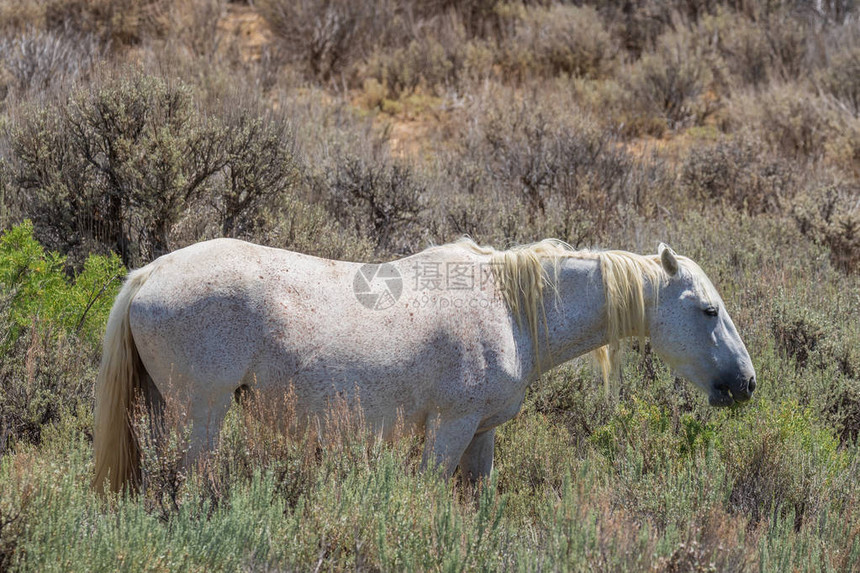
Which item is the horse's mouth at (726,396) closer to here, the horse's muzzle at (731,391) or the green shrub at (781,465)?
the horse's muzzle at (731,391)

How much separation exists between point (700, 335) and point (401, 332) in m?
1.40

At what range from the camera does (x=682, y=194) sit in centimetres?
912

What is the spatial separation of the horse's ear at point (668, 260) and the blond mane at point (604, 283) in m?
0.06

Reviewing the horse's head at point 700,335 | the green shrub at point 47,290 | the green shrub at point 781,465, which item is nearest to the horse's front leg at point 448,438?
the horse's head at point 700,335

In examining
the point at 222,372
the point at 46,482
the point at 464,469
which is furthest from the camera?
the point at 464,469

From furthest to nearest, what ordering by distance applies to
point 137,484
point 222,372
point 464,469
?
point 464,469 → point 137,484 → point 222,372

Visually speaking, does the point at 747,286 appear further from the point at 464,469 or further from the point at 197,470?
the point at 197,470

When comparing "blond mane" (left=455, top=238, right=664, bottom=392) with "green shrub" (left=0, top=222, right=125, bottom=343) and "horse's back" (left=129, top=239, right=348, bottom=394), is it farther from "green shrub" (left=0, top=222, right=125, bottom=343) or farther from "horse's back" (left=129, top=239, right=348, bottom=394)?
"green shrub" (left=0, top=222, right=125, bottom=343)

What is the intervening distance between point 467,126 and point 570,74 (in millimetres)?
3461

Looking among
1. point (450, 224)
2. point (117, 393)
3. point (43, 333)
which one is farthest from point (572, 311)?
point (450, 224)

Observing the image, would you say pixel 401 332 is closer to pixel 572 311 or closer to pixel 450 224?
pixel 572 311

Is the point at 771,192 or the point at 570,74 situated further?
the point at 570,74

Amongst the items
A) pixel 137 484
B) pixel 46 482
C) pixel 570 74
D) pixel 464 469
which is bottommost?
pixel 570 74

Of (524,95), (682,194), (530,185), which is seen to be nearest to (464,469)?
(530,185)
